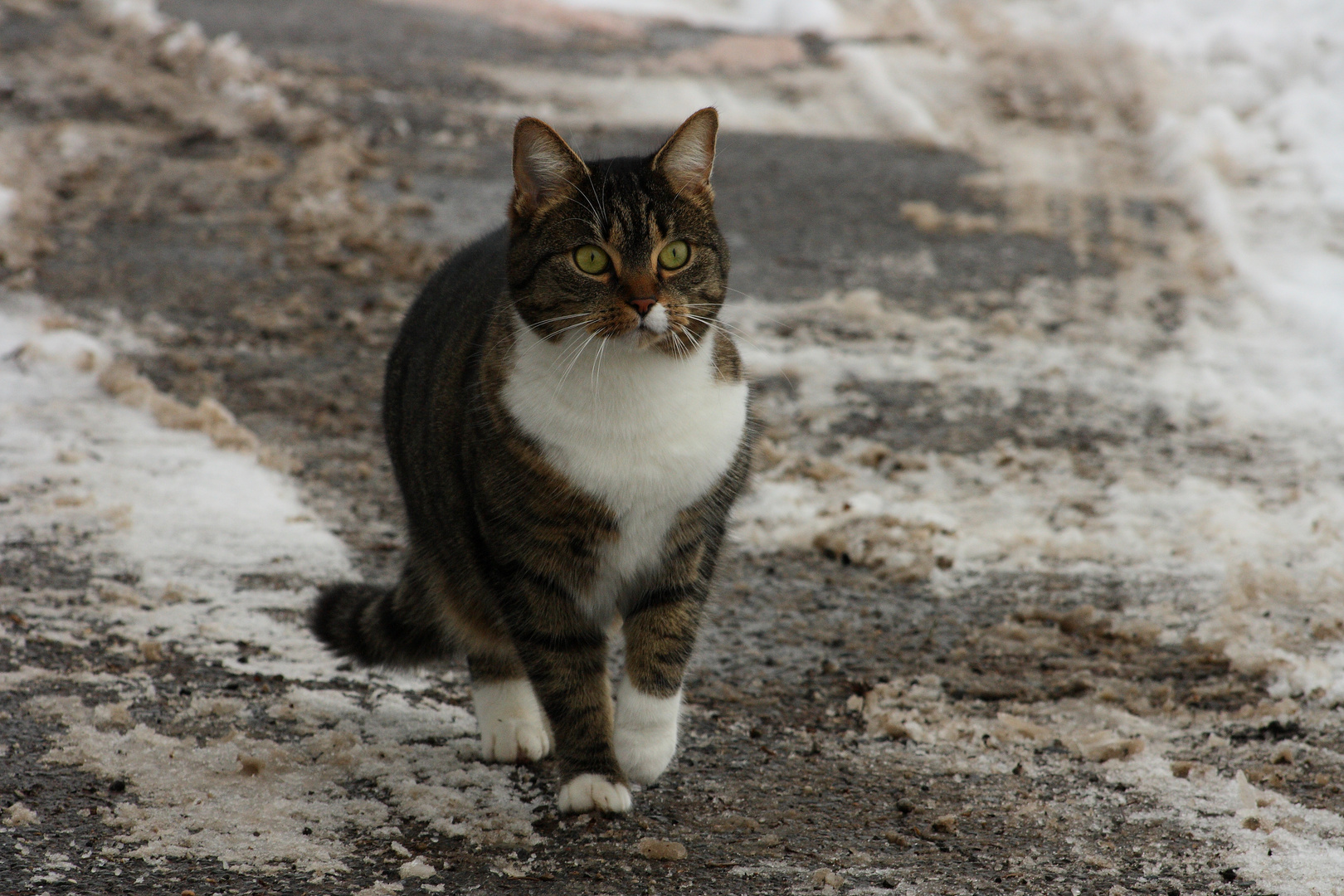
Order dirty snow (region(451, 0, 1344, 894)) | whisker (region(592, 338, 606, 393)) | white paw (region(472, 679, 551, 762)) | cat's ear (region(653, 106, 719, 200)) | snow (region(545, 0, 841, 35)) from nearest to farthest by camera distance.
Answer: whisker (region(592, 338, 606, 393))
cat's ear (region(653, 106, 719, 200))
white paw (region(472, 679, 551, 762))
dirty snow (region(451, 0, 1344, 894))
snow (region(545, 0, 841, 35))

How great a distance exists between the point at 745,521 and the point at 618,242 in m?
1.54

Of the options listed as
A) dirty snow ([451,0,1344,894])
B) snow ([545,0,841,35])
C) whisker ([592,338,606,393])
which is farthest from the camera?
snow ([545,0,841,35])

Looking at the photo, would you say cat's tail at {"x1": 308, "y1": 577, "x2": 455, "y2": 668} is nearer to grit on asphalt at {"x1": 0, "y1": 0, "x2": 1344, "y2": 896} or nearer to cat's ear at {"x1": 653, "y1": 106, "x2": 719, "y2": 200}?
grit on asphalt at {"x1": 0, "y1": 0, "x2": 1344, "y2": 896}

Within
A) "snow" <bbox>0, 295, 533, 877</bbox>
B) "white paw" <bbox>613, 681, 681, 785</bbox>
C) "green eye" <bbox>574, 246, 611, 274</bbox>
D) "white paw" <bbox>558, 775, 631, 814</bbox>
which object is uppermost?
"green eye" <bbox>574, 246, 611, 274</bbox>

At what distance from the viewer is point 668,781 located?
7.87ft

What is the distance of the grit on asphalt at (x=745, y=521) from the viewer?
7.08ft

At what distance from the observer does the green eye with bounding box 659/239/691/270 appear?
2.22 meters

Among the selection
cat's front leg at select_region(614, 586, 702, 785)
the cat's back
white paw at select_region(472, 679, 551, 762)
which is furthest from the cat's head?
white paw at select_region(472, 679, 551, 762)

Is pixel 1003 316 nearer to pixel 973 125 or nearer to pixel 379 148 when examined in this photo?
pixel 973 125

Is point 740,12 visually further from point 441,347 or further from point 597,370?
point 597,370

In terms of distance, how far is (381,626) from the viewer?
259 cm

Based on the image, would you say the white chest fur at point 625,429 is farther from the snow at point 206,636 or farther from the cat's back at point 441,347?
the snow at point 206,636

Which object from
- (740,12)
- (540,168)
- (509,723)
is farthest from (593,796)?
(740,12)

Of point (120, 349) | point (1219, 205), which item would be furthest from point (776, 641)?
point (1219, 205)
